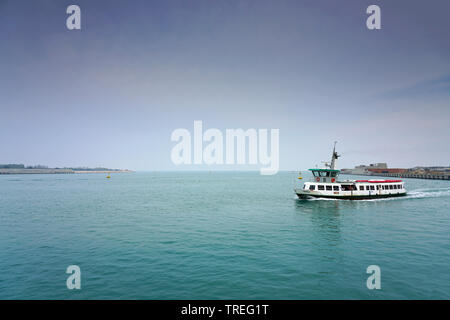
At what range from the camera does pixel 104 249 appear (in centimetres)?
2184

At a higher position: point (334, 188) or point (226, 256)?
point (334, 188)

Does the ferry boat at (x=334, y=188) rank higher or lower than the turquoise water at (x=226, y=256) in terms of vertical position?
higher

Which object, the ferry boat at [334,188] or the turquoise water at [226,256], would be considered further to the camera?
the ferry boat at [334,188]

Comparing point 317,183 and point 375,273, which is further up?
point 317,183

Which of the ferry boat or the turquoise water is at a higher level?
the ferry boat

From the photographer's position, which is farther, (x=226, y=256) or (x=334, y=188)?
(x=334, y=188)

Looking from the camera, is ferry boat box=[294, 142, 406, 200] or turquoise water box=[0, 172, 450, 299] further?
ferry boat box=[294, 142, 406, 200]
